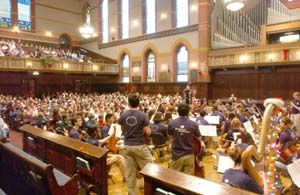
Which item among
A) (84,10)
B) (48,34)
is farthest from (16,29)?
(84,10)

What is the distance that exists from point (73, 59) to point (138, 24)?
660 cm

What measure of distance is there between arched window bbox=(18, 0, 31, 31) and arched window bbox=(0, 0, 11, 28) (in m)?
0.90

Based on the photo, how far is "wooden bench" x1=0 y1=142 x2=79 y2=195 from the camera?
7.74 feet

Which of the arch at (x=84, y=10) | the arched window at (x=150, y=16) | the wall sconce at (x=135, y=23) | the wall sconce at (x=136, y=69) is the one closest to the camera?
the arched window at (x=150, y=16)

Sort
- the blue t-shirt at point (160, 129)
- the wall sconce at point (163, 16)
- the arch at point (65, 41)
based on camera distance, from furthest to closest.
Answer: the arch at point (65, 41), the wall sconce at point (163, 16), the blue t-shirt at point (160, 129)

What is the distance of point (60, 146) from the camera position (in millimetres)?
4293

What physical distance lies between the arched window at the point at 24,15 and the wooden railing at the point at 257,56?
→ 18367 millimetres

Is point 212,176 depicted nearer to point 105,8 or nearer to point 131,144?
point 131,144

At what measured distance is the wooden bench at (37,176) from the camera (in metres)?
2.36

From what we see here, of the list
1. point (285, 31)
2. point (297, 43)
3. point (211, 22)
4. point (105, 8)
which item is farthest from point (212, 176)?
point (105, 8)

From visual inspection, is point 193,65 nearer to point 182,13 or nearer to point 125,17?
point 182,13

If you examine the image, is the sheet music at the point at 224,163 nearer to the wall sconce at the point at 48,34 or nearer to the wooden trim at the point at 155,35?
the wooden trim at the point at 155,35

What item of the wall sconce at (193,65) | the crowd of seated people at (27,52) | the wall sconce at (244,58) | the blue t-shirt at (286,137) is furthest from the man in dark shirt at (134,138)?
the crowd of seated people at (27,52)

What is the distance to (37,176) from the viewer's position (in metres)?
2.53
